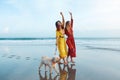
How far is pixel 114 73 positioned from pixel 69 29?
377 cm

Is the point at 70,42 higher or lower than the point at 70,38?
lower

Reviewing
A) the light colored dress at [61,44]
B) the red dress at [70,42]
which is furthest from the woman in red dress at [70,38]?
the light colored dress at [61,44]

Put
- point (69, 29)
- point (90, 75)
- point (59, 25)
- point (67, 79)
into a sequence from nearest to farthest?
point (67, 79), point (90, 75), point (59, 25), point (69, 29)

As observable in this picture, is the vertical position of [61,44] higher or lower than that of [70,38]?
lower

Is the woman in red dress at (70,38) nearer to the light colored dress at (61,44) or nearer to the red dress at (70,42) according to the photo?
the red dress at (70,42)

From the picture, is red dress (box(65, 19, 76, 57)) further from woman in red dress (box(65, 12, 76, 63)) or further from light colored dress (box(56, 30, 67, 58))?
light colored dress (box(56, 30, 67, 58))

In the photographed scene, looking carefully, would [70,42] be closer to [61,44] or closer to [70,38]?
[70,38]

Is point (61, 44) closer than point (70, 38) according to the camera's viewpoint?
Yes

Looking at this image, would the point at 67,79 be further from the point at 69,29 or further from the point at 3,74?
the point at 69,29

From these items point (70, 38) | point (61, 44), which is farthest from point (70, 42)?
point (61, 44)

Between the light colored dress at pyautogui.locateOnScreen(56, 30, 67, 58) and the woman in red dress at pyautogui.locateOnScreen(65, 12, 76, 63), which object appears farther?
the woman in red dress at pyautogui.locateOnScreen(65, 12, 76, 63)

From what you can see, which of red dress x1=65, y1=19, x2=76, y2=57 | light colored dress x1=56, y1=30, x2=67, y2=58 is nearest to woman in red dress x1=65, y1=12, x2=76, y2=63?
red dress x1=65, y1=19, x2=76, y2=57

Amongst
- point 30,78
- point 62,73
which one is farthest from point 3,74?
point 62,73

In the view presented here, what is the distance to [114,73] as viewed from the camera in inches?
340
